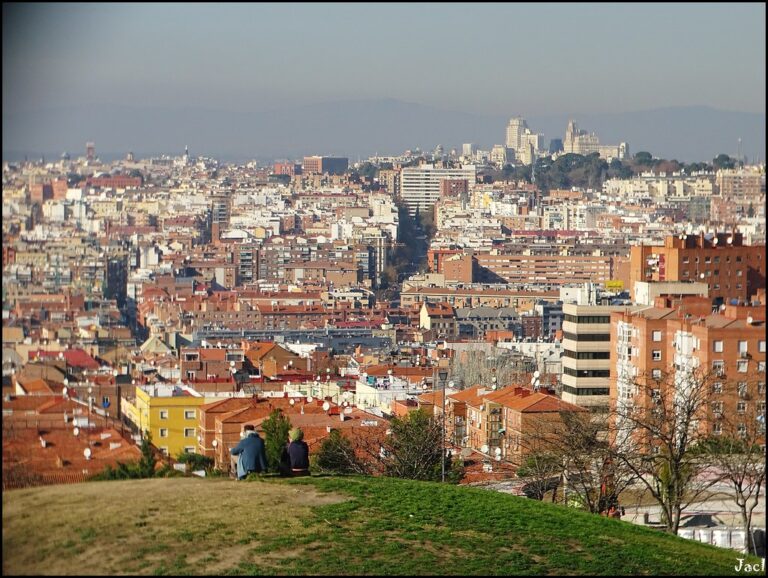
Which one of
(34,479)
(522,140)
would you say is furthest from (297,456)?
(522,140)

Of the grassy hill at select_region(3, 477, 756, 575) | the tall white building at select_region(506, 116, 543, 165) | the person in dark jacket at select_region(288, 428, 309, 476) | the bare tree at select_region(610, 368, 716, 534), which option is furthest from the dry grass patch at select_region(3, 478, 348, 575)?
the tall white building at select_region(506, 116, 543, 165)

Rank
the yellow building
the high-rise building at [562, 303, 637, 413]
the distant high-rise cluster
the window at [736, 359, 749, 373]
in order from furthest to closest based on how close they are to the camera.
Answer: the distant high-rise cluster, the high-rise building at [562, 303, 637, 413], the window at [736, 359, 749, 373], the yellow building

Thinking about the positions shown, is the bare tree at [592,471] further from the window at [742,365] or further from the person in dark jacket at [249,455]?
the window at [742,365]

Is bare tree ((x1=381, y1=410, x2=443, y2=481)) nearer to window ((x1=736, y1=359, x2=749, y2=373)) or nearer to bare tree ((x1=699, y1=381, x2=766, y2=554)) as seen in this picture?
bare tree ((x1=699, y1=381, x2=766, y2=554))

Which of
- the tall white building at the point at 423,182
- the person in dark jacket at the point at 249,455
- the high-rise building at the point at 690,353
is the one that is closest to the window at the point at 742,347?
the high-rise building at the point at 690,353

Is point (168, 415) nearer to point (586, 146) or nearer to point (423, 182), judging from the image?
point (423, 182)

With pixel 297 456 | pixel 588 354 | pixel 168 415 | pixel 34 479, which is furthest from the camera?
pixel 588 354
